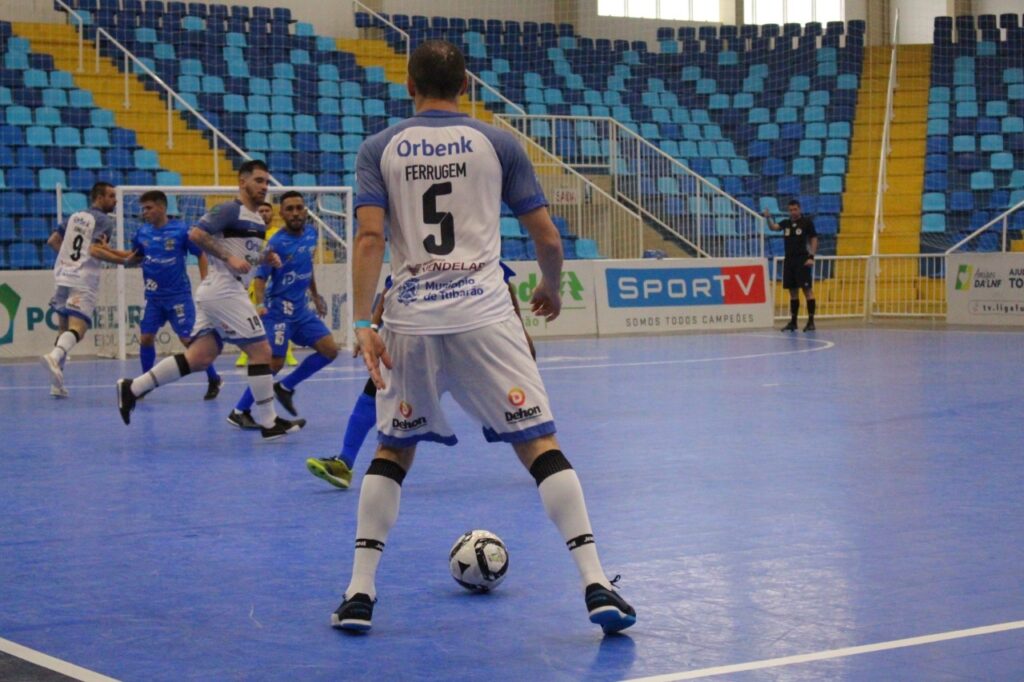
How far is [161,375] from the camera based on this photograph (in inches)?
437

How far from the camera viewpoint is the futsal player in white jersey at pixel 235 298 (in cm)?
1057

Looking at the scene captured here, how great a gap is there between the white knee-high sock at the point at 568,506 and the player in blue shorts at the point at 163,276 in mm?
9346

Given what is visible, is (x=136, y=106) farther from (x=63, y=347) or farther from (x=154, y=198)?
(x=154, y=198)

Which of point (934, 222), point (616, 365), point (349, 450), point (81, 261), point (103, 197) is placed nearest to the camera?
point (349, 450)

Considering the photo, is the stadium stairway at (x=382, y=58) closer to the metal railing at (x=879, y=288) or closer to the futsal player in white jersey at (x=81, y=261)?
the metal railing at (x=879, y=288)

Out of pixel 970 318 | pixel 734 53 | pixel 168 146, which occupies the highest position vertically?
pixel 734 53

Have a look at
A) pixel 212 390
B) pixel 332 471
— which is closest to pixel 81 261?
pixel 212 390

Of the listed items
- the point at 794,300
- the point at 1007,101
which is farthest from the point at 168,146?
the point at 1007,101

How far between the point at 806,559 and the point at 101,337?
15.4 meters

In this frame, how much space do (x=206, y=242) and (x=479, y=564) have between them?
575 cm

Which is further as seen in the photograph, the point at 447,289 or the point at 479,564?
the point at 479,564

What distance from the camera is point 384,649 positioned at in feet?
15.4

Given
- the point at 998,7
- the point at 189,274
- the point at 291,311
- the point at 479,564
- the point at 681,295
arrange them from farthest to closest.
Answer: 1. the point at 998,7
2. the point at 681,295
3. the point at 189,274
4. the point at 291,311
5. the point at 479,564

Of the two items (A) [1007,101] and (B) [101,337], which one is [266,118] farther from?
(A) [1007,101]
